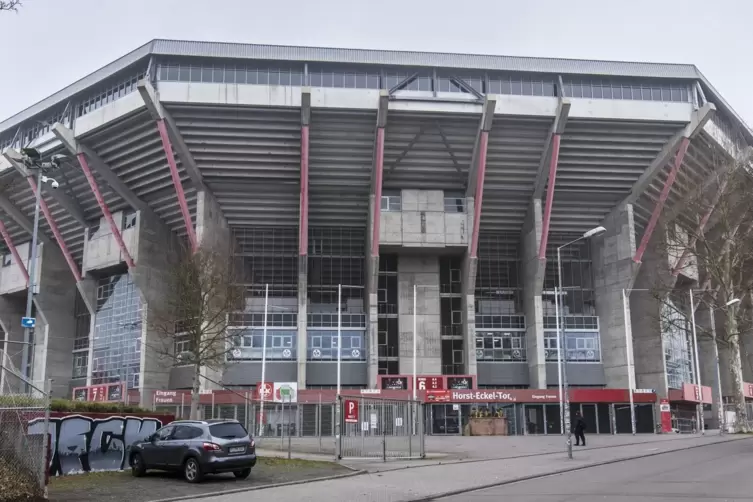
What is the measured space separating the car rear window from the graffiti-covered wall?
4.23 m

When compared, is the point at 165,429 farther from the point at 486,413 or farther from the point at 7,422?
the point at 486,413

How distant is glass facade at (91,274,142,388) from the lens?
57.7m

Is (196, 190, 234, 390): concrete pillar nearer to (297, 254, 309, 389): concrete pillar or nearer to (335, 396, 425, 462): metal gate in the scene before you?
(297, 254, 309, 389): concrete pillar

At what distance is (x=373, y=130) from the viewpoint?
163ft

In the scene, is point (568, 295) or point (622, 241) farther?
point (568, 295)

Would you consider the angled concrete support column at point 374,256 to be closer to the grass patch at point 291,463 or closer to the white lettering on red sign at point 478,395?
the white lettering on red sign at point 478,395

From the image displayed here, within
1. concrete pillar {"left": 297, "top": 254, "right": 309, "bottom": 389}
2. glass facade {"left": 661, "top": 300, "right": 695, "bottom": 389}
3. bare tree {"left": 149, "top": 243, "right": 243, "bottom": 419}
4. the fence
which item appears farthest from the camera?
glass facade {"left": 661, "top": 300, "right": 695, "bottom": 389}

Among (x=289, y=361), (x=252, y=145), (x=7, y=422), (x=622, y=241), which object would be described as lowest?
(x=7, y=422)

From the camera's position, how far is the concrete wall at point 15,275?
65.1m

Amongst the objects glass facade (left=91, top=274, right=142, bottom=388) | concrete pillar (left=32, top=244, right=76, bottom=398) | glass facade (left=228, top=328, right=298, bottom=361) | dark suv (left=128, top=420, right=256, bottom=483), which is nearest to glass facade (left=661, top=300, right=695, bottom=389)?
glass facade (left=228, top=328, right=298, bottom=361)

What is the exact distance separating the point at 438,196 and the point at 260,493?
40.1 meters

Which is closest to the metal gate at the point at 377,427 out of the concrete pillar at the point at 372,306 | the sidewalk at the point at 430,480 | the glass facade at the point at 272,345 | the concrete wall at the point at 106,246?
the sidewalk at the point at 430,480

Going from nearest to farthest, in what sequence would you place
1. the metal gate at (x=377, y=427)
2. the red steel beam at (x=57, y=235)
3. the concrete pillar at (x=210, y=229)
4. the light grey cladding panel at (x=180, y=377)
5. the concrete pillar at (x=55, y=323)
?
the metal gate at (x=377, y=427) < the concrete pillar at (x=210, y=229) < the light grey cladding panel at (x=180, y=377) < the red steel beam at (x=57, y=235) < the concrete pillar at (x=55, y=323)

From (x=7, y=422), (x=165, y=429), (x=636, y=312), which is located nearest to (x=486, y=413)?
(x=636, y=312)
